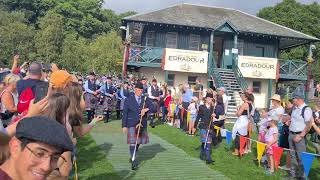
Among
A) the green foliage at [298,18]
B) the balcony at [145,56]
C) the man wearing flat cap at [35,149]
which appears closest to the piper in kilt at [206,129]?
the man wearing flat cap at [35,149]

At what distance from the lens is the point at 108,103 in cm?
1800

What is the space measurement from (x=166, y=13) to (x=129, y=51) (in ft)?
16.2

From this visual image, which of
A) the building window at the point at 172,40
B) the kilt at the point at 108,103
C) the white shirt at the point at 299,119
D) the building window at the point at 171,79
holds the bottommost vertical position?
the kilt at the point at 108,103

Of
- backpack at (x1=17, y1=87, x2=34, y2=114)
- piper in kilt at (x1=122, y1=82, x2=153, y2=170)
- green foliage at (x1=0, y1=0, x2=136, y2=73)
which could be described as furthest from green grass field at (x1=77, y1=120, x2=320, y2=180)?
green foliage at (x1=0, y1=0, x2=136, y2=73)

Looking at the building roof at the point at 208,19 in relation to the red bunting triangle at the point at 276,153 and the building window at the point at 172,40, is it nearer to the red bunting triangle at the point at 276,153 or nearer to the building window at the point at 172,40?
the building window at the point at 172,40

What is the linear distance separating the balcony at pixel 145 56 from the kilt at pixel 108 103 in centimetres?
939

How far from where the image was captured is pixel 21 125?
227 cm

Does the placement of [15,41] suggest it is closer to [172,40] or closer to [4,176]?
[172,40]

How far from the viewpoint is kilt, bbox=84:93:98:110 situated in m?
16.8

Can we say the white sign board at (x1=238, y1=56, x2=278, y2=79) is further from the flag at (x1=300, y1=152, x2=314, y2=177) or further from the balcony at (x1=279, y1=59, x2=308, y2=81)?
the flag at (x1=300, y1=152, x2=314, y2=177)

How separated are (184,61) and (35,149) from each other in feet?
85.1

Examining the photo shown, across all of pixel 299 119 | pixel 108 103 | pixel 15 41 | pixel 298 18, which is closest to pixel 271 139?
pixel 299 119

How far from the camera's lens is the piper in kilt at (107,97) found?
17719 mm

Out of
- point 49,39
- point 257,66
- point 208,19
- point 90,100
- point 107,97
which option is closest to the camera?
point 90,100
